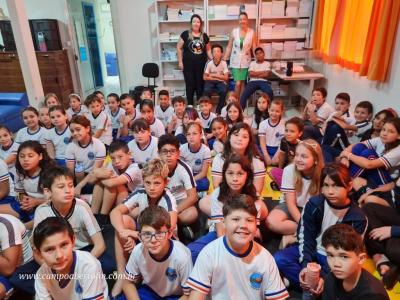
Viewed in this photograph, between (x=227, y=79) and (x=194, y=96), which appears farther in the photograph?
(x=194, y=96)

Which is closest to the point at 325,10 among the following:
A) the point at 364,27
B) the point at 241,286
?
the point at 364,27

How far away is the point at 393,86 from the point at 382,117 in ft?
2.42

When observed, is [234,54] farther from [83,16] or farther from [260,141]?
→ [83,16]

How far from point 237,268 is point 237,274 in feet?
Result: 0.10

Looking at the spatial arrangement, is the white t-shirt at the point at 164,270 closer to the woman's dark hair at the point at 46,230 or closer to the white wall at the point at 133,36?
the woman's dark hair at the point at 46,230

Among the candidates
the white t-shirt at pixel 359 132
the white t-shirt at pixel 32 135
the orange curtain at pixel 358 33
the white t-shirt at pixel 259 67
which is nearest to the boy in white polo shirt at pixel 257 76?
the white t-shirt at pixel 259 67

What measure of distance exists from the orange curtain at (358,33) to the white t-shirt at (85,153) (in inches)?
111

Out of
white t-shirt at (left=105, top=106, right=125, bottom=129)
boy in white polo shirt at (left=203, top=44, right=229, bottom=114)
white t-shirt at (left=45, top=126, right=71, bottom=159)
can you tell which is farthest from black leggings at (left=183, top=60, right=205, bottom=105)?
white t-shirt at (left=45, top=126, right=71, bottom=159)

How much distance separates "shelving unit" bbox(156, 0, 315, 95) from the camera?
534 cm

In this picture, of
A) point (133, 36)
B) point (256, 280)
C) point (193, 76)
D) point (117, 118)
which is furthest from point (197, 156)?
point (133, 36)

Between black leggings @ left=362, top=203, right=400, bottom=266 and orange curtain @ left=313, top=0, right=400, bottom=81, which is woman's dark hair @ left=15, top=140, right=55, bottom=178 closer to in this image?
black leggings @ left=362, top=203, right=400, bottom=266

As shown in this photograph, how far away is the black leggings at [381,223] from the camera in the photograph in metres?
1.84

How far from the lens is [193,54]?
5.24 meters

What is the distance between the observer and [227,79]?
5.20 meters
